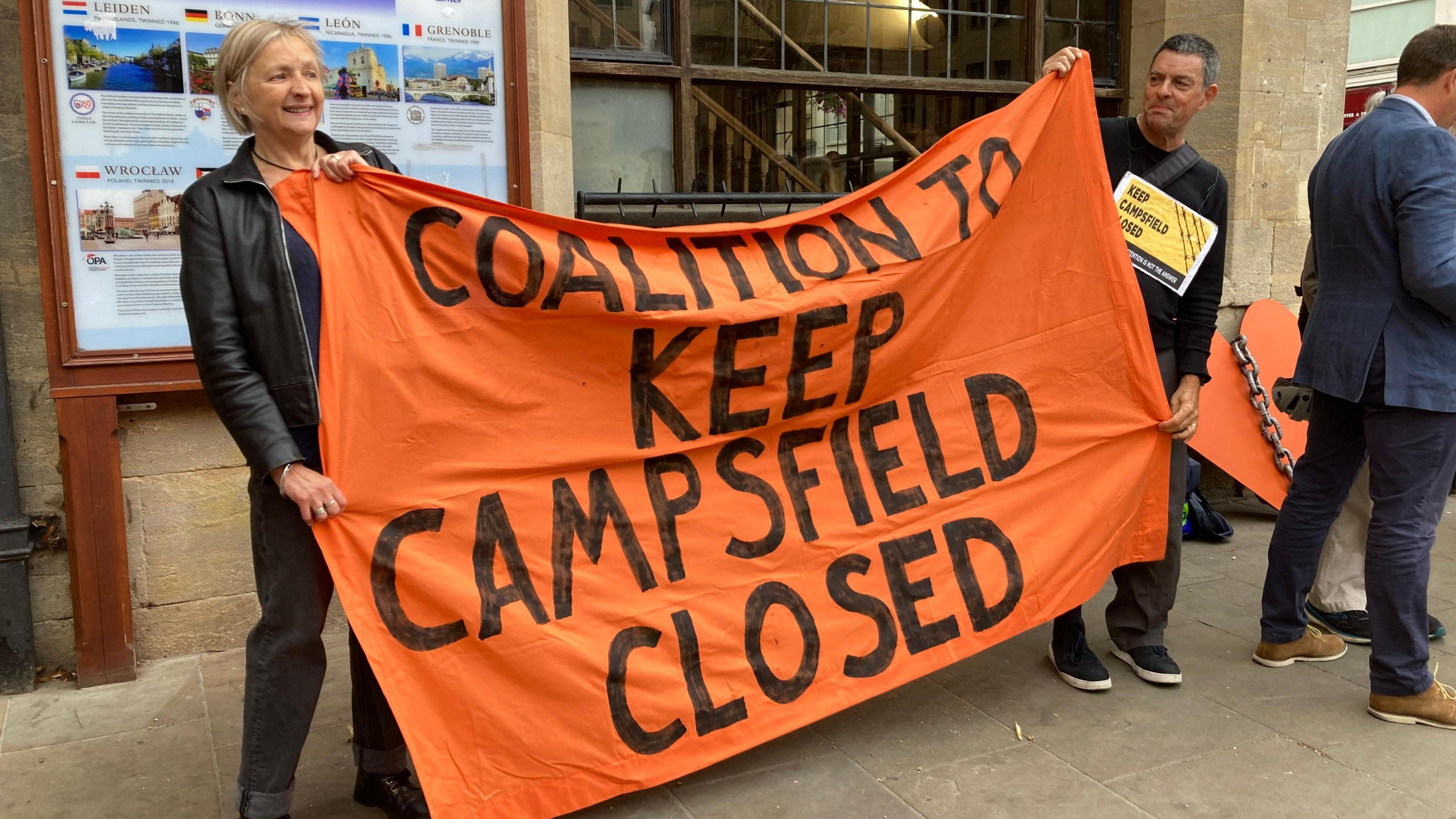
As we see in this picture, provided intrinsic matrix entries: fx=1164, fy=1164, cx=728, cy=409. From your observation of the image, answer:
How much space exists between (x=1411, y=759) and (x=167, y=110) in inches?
165

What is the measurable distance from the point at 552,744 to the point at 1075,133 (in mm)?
2326

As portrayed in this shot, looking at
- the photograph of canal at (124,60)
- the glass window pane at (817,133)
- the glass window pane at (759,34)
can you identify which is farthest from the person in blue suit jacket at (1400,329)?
the photograph of canal at (124,60)

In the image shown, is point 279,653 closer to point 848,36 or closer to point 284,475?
point 284,475

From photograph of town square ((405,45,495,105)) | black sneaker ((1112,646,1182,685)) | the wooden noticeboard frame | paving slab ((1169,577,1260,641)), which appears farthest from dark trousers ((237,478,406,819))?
paving slab ((1169,577,1260,641))

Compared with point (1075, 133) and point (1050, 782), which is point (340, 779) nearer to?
point (1050, 782)

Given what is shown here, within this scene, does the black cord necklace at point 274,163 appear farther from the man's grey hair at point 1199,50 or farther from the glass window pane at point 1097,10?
the glass window pane at point 1097,10

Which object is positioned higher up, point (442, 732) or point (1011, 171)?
point (1011, 171)

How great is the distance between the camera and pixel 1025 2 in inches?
229

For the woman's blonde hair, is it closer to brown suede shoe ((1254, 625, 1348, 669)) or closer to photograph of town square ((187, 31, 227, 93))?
photograph of town square ((187, 31, 227, 93))

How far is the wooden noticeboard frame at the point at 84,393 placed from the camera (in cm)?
356

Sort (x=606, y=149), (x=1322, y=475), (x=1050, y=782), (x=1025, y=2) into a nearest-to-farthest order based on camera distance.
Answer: (x=1050, y=782) → (x=1322, y=475) → (x=606, y=149) → (x=1025, y=2)

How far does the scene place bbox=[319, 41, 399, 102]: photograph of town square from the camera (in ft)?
12.9

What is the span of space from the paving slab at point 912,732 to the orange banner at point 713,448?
21cm

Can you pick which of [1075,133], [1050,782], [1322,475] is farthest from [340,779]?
[1322,475]
